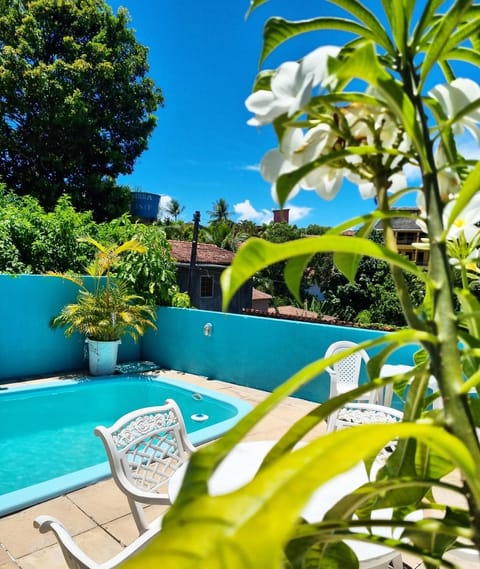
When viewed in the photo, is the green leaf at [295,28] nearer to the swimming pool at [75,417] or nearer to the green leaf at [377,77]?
the green leaf at [377,77]

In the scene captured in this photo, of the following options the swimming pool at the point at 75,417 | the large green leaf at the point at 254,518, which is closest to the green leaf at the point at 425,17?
the large green leaf at the point at 254,518

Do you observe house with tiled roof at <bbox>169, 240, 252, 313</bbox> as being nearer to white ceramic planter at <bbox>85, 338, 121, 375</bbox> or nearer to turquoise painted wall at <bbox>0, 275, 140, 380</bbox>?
turquoise painted wall at <bbox>0, 275, 140, 380</bbox>

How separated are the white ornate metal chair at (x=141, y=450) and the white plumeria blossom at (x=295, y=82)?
2091 millimetres

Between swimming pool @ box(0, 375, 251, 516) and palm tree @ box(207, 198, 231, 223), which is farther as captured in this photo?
palm tree @ box(207, 198, 231, 223)

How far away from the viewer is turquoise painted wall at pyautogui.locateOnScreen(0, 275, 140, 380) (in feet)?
22.1

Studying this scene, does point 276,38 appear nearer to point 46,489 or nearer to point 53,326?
point 46,489

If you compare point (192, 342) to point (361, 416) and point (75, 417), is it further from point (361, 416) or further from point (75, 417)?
point (361, 416)

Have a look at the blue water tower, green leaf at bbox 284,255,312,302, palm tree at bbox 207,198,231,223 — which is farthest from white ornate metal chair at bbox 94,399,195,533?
palm tree at bbox 207,198,231,223

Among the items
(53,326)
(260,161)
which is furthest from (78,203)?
(260,161)

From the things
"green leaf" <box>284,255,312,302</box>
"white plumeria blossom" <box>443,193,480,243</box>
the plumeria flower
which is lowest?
"green leaf" <box>284,255,312,302</box>

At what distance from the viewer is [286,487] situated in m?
0.24

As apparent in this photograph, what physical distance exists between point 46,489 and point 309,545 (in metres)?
3.62

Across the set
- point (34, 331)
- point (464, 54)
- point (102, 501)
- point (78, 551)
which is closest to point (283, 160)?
point (464, 54)

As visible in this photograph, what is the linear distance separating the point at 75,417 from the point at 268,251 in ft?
21.6
